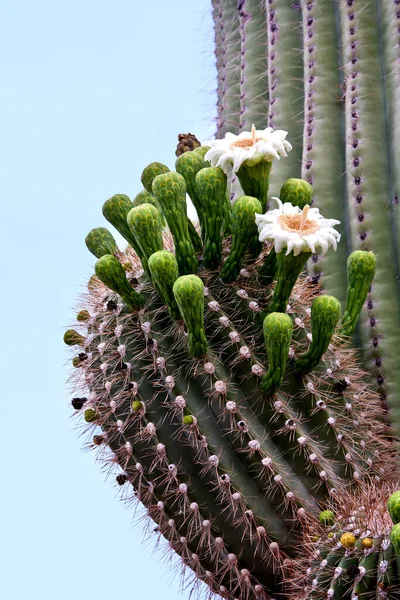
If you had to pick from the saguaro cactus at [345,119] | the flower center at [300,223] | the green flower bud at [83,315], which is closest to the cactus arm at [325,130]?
the saguaro cactus at [345,119]

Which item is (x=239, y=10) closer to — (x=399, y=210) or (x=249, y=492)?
(x=399, y=210)

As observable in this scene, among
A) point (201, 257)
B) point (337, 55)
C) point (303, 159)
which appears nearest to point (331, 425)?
point (201, 257)

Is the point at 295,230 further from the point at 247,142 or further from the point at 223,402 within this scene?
the point at 223,402

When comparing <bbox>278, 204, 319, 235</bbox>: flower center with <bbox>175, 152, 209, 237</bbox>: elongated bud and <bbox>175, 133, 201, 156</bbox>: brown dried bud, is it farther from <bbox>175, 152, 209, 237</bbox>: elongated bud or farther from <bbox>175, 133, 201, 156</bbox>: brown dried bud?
<bbox>175, 133, 201, 156</bbox>: brown dried bud

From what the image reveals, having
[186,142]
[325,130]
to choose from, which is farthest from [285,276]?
[186,142]

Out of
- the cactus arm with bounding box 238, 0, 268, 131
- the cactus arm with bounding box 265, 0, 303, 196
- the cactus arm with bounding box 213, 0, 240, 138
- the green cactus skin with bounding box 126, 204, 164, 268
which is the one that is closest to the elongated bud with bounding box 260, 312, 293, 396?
the green cactus skin with bounding box 126, 204, 164, 268

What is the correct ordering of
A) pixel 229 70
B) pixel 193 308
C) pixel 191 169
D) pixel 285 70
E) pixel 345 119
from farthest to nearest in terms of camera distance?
pixel 229 70 → pixel 285 70 → pixel 345 119 → pixel 191 169 → pixel 193 308
